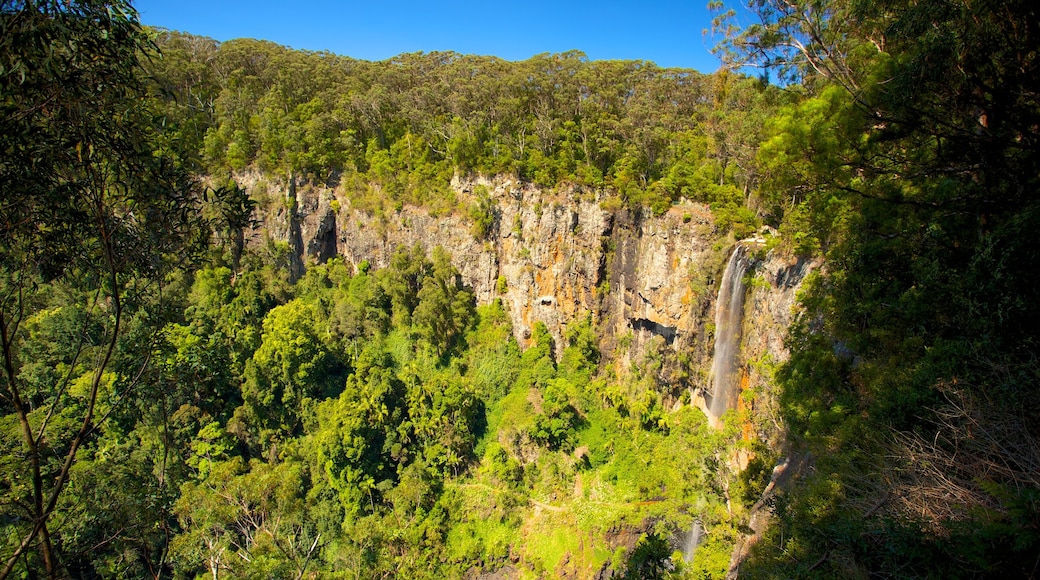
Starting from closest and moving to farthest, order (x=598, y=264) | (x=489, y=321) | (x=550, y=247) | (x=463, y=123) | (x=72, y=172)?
(x=72, y=172), (x=598, y=264), (x=550, y=247), (x=489, y=321), (x=463, y=123)

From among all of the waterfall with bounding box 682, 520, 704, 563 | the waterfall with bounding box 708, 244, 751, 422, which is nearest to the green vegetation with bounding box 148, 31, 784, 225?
Answer: the waterfall with bounding box 708, 244, 751, 422

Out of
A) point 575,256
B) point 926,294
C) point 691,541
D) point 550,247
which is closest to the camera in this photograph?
point 926,294

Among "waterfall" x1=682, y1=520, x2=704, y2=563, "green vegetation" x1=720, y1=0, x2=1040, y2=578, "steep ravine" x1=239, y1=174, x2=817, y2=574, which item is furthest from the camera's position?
"waterfall" x1=682, y1=520, x2=704, y2=563

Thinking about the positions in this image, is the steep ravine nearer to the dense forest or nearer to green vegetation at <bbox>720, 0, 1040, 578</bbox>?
the dense forest

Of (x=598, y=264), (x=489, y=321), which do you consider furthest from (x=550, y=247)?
(x=489, y=321)

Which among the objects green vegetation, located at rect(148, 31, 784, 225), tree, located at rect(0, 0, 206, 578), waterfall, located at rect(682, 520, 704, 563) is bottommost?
waterfall, located at rect(682, 520, 704, 563)

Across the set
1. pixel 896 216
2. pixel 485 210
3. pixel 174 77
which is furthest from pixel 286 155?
pixel 896 216

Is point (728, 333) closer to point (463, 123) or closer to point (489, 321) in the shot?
point (489, 321)
